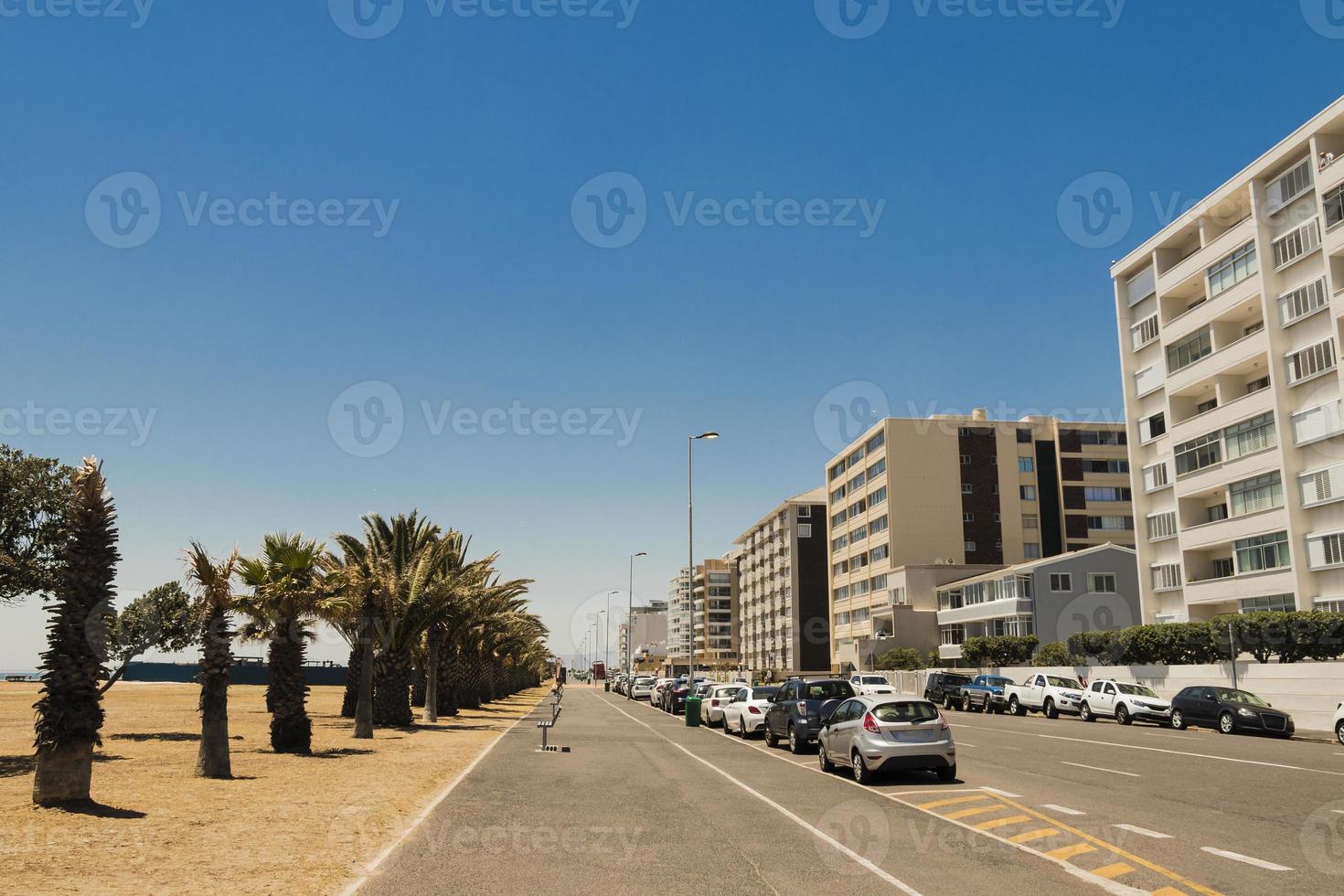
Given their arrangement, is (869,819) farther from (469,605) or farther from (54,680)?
(469,605)

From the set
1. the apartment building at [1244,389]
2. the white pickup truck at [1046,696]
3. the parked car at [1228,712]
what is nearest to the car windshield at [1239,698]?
the parked car at [1228,712]

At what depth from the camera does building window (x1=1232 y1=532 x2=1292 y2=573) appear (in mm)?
42938

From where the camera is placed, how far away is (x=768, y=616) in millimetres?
121562

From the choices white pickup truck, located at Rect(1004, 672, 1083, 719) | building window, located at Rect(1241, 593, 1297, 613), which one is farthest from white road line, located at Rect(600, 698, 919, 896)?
building window, located at Rect(1241, 593, 1297, 613)

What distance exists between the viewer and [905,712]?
1702cm

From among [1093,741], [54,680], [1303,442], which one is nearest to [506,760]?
[54,680]

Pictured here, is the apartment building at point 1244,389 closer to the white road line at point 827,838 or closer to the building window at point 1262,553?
the building window at point 1262,553

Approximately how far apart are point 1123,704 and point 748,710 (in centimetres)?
1483

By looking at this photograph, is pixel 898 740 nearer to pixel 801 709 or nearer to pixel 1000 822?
pixel 1000 822

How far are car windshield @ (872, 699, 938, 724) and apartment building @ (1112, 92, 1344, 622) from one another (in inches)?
1263

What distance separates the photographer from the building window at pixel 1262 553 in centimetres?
4294

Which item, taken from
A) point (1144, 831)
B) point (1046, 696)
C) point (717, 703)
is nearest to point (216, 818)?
point (1144, 831)

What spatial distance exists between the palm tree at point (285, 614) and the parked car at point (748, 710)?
13.2 meters

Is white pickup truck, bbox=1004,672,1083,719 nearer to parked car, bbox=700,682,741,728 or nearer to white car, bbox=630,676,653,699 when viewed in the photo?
parked car, bbox=700,682,741,728
